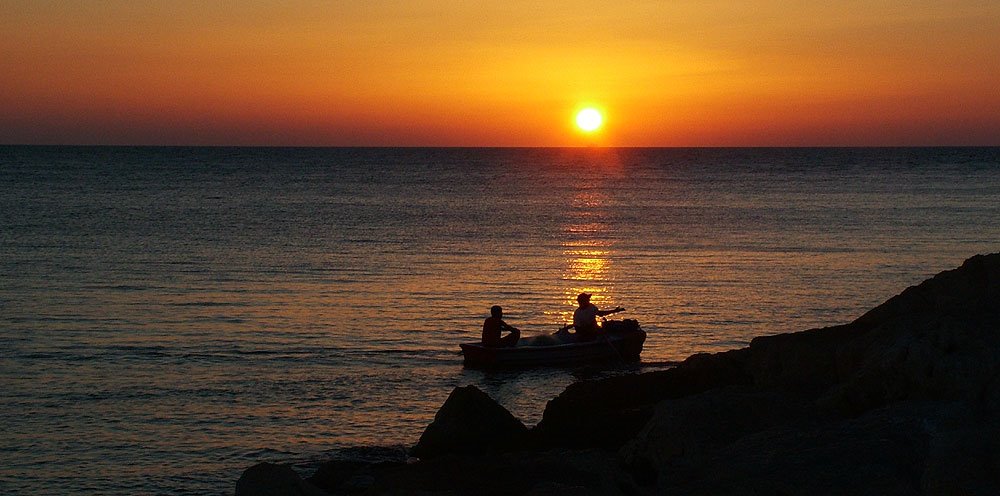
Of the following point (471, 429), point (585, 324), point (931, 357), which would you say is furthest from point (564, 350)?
point (931, 357)

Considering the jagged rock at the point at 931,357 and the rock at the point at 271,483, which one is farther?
the rock at the point at 271,483

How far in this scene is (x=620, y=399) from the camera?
1407 centimetres

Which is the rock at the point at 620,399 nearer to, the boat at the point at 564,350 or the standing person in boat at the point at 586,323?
the boat at the point at 564,350

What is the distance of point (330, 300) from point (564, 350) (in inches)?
346

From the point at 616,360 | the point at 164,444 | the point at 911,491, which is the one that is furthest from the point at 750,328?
the point at 911,491

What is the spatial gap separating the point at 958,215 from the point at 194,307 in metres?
41.4

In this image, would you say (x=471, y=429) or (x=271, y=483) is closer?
(x=271, y=483)

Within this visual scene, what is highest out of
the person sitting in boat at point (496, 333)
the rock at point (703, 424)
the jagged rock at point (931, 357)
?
the jagged rock at point (931, 357)

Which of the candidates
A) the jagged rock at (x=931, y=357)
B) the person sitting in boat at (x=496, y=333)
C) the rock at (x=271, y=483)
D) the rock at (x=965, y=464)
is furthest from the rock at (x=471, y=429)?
the person sitting in boat at (x=496, y=333)

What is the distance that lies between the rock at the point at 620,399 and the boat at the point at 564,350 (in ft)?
20.0

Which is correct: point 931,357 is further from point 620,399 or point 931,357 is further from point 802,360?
point 620,399

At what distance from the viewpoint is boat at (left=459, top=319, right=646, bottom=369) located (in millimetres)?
20422

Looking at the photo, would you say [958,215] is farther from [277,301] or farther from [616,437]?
[616,437]

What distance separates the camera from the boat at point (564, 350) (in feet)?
67.0
